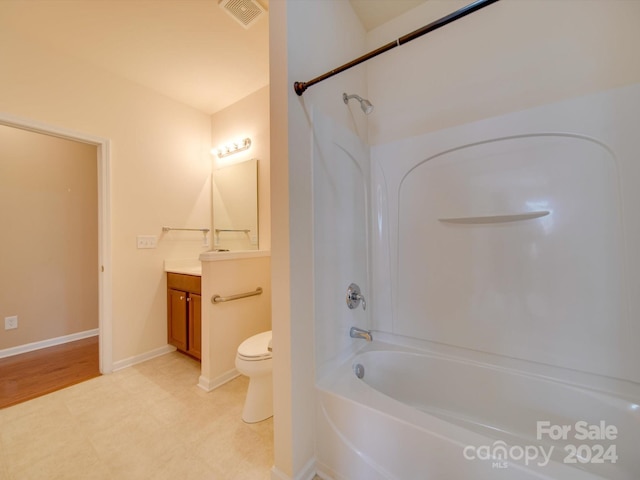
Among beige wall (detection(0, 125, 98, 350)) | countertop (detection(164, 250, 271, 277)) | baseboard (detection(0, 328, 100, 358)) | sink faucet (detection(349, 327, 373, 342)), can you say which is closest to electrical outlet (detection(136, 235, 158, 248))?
countertop (detection(164, 250, 271, 277))

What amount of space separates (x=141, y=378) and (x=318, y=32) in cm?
277

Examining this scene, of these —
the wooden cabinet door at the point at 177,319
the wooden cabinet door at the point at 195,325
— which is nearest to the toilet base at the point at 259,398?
the wooden cabinet door at the point at 195,325

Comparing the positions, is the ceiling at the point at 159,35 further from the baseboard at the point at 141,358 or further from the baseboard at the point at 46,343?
the baseboard at the point at 46,343

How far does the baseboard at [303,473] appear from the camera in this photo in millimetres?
1068

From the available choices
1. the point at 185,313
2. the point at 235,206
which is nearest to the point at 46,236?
the point at 185,313

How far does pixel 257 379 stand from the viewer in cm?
154

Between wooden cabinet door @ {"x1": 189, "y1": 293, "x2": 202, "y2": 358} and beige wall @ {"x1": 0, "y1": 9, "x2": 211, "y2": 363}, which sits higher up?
beige wall @ {"x1": 0, "y1": 9, "x2": 211, "y2": 363}

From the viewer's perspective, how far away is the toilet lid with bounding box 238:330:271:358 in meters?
1.50

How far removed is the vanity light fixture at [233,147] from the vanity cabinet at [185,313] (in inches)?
56.3

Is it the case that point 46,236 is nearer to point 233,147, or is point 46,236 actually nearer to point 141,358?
point 141,358

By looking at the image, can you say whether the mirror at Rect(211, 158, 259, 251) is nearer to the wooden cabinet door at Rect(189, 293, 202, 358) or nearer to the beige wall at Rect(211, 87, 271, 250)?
the beige wall at Rect(211, 87, 271, 250)

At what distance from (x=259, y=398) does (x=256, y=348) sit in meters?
0.31

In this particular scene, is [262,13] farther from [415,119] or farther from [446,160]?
[446,160]

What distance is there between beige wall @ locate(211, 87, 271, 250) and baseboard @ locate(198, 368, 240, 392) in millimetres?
1164
